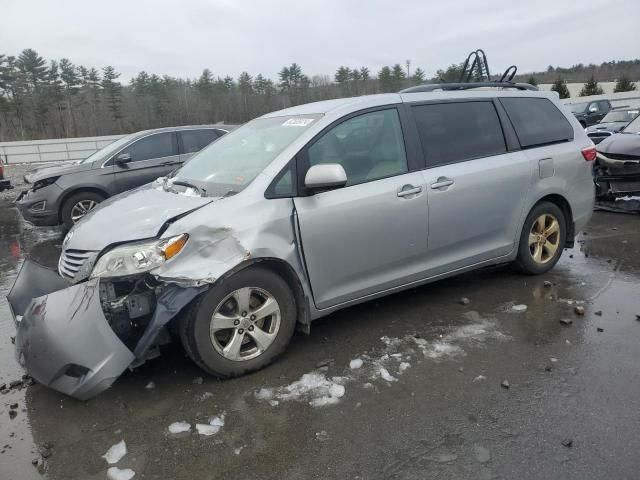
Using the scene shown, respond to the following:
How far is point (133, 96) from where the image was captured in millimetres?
67062

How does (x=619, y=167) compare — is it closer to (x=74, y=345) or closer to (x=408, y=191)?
(x=408, y=191)

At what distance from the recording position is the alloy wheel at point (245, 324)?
10.7 ft

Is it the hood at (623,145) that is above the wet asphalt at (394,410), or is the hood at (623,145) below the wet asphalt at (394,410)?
above

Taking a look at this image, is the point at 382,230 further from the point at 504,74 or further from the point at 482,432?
the point at 504,74

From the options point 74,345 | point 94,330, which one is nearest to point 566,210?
point 94,330

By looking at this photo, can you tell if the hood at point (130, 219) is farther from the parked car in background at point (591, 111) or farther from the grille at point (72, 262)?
the parked car in background at point (591, 111)

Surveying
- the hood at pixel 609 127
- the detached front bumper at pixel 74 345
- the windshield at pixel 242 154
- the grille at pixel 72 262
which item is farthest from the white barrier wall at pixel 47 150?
the detached front bumper at pixel 74 345

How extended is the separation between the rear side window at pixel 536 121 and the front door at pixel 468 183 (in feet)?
0.71

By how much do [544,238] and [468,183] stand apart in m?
1.33

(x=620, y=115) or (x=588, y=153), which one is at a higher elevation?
(x=620, y=115)

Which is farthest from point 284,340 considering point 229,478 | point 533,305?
point 533,305

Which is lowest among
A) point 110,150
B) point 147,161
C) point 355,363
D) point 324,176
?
point 355,363

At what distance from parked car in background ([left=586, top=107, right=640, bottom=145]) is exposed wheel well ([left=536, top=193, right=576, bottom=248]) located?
11137 mm

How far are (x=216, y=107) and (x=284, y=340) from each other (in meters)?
69.7
